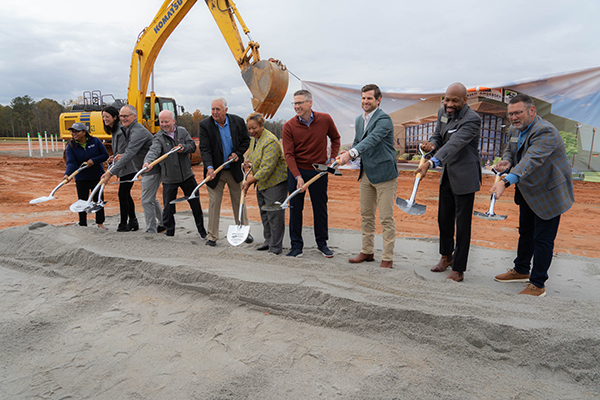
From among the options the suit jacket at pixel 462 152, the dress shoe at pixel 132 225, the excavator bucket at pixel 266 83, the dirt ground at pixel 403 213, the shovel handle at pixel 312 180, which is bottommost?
the dirt ground at pixel 403 213

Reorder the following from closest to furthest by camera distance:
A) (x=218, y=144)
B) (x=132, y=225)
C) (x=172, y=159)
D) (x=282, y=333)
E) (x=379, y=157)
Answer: (x=282, y=333) < (x=379, y=157) < (x=218, y=144) < (x=172, y=159) < (x=132, y=225)

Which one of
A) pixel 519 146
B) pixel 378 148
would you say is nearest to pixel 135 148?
pixel 378 148

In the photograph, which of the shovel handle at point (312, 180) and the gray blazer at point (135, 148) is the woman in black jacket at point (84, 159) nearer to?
the gray blazer at point (135, 148)

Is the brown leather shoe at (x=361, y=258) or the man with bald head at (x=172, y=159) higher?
the man with bald head at (x=172, y=159)

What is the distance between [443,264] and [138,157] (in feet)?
13.2

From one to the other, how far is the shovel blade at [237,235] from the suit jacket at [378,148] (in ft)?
4.59

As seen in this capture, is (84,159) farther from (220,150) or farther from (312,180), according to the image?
(312,180)

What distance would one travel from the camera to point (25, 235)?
4.38 metres

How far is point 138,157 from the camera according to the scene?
16.1 feet

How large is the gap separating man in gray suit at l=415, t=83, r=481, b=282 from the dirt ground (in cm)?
178

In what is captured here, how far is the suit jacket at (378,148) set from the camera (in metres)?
3.48

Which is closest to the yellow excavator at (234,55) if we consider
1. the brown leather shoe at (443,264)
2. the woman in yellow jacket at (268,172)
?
the woman in yellow jacket at (268,172)

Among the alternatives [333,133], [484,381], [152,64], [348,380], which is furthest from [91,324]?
[152,64]

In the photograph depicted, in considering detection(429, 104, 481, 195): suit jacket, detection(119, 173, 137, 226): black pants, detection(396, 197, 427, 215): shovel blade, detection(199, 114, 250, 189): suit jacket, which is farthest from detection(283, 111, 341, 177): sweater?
detection(119, 173, 137, 226): black pants
